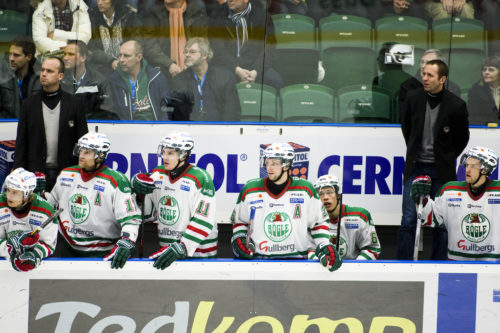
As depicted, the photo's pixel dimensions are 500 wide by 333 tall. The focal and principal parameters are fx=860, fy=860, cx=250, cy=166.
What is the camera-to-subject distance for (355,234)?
249 inches

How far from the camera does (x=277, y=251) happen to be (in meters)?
5.68

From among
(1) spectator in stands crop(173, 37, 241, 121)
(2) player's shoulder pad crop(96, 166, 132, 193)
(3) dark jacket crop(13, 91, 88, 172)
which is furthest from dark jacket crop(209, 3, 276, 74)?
(2) player's shoulder pad crop(96, 166, 132, 193)

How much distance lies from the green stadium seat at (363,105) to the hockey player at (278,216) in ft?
5.57

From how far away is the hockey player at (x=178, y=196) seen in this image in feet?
18.7

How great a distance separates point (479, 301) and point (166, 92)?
10.8 ft

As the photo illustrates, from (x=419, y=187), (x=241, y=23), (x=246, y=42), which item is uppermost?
(x=241, y=23)

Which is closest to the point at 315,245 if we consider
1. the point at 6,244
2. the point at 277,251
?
the point at 277,251

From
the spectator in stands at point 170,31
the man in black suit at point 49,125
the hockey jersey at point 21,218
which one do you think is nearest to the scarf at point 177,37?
the spectator in stands at point 170,31

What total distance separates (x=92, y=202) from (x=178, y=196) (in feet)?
1.90

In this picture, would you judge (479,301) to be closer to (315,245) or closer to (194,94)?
(315,245)

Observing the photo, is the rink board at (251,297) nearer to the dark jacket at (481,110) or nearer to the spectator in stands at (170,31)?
the dark jacket at (481,110)

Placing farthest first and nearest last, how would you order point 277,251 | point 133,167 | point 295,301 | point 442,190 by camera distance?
point 133,167 < point 442,190 < point 277,251 < point 295,301

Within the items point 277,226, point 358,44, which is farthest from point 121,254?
point 358,44

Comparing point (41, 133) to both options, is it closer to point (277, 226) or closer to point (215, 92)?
point (215, 92)
